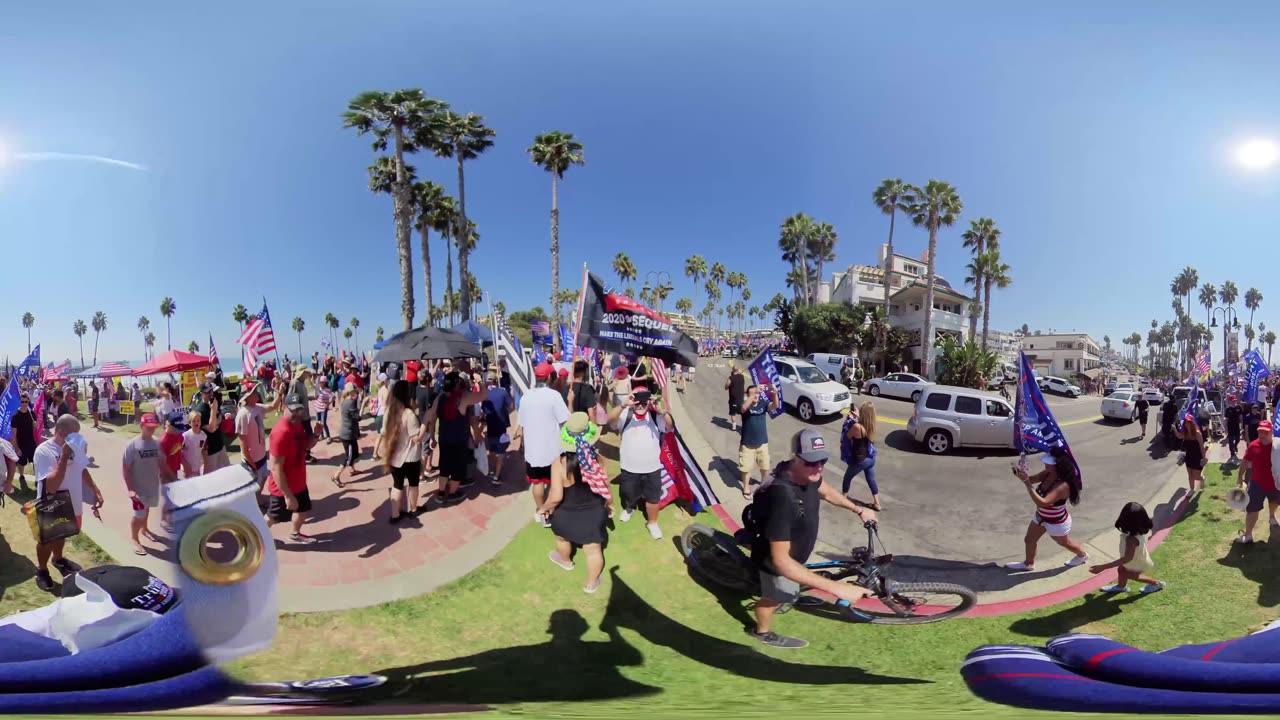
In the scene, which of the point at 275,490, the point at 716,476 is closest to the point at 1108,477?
the point at 716,476

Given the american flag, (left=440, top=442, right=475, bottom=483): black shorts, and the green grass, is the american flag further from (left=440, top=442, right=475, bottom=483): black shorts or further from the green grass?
the green grass

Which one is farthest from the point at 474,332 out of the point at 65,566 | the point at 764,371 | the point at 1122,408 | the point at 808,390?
the point at 1122,408

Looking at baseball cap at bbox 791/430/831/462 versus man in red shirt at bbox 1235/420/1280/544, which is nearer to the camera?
baseball cap at bbox 791/430/831/462

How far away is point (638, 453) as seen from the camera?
1.79 metres

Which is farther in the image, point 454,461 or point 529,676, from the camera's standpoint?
point 454,461

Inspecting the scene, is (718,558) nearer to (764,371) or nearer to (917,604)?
(917,604)

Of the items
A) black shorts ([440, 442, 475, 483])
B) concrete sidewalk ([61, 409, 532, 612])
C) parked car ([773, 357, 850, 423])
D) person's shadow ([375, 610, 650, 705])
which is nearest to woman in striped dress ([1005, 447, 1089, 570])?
parked car ([773, 357, 850, 423])

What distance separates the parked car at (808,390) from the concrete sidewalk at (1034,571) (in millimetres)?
869

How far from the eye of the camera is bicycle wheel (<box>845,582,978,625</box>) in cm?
160

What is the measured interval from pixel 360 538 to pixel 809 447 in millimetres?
2002

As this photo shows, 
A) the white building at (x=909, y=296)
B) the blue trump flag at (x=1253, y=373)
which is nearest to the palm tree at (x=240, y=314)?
the white building at (x=909, y=296)

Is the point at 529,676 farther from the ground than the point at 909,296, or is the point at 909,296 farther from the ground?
the point at 909,296

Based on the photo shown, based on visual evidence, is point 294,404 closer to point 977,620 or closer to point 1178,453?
point 977,620

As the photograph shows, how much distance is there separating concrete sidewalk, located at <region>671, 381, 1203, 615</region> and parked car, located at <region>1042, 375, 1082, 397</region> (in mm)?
595
